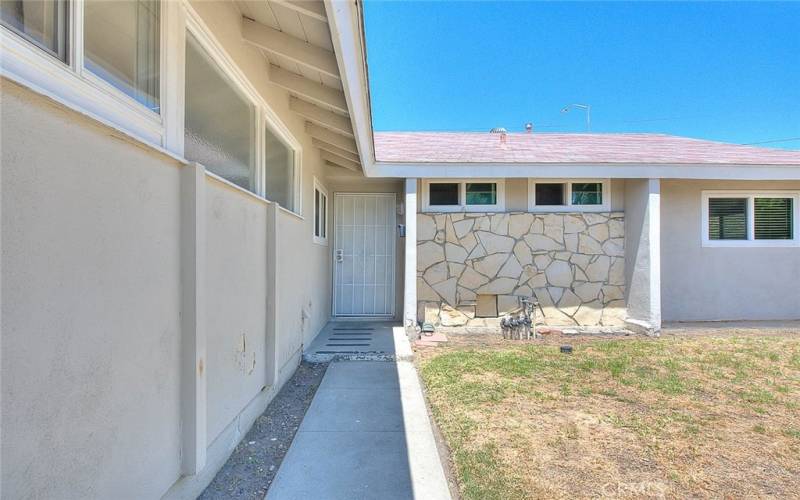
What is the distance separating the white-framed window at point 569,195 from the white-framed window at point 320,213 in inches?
149

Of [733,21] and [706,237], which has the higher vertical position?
[733,21]

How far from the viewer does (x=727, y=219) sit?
297 inches

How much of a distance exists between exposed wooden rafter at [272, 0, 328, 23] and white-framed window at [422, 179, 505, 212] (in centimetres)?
463

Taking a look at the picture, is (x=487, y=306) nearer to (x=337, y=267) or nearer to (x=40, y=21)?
(x=337, y=267)

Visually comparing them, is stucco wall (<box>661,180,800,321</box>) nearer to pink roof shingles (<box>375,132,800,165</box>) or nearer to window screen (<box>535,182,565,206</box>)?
pink roof shingles (<box>375,132,800,165</box>)

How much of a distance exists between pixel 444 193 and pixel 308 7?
4856 mm

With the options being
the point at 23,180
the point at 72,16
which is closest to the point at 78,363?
the point at 23,180

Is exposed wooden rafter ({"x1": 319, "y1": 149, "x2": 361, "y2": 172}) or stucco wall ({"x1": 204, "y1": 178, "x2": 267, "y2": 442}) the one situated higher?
exposed wooden rafter ({"x1": 319, "y1": 149, "x2": 361, "y2": 172})

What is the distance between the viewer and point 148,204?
74.3 inches

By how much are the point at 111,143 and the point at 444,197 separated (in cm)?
604

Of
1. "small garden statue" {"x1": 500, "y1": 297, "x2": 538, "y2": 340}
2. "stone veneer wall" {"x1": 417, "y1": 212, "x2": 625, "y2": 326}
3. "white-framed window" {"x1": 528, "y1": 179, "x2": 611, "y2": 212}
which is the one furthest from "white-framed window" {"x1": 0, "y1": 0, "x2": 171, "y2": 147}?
"white-framed window" {"x1": 528, "y1": 179, "x2": 611, "y2": 212}

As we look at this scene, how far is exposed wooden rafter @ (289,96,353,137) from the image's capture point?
4750 millimetres

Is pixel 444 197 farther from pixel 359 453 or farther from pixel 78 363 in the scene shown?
pixel 78 363

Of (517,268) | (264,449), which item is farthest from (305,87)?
(517,268)
